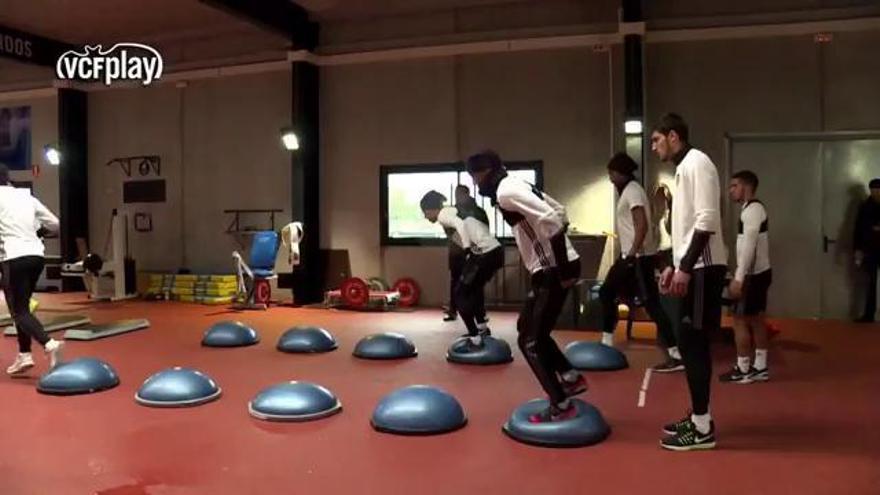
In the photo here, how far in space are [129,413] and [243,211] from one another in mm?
7393

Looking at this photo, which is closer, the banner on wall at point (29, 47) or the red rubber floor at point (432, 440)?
the red rubber floor at point (432, 440)

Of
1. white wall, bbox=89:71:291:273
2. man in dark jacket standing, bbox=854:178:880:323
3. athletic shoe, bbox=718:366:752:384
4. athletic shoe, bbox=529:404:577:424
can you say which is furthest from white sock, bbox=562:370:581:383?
white wall, bbox=89:71:291:273

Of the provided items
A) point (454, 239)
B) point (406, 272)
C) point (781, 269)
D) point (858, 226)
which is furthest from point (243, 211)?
point (858, 226)

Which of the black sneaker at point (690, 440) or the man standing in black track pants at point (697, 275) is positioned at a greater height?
the man standing in black track pants at point (697, 275)

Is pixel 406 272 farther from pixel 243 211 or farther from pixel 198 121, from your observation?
pixel 198 121

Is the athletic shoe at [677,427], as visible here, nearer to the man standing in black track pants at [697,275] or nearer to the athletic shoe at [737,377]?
the man standing in black track pants at [697,275]

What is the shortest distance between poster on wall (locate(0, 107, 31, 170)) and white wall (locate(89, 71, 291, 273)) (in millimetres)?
1415

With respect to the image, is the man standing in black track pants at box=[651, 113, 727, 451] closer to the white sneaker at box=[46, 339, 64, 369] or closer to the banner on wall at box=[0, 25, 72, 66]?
the white sneaker at box=[46, 339, 64, 369]

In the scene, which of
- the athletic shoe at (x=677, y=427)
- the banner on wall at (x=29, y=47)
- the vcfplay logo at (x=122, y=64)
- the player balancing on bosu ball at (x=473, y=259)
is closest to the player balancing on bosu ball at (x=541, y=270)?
the athletic shoe at (x=677, y=427)

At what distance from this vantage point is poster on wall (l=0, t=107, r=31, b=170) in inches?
531

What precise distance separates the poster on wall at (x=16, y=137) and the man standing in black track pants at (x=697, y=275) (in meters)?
13.2

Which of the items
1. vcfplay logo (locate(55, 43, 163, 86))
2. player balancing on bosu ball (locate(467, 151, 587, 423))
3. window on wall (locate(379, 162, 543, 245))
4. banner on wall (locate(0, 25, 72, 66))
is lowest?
player balancing on bosu ball (locate(467, 151, 587, 423))

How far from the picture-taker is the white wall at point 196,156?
38.1 feet

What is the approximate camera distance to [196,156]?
1216 centimetres
